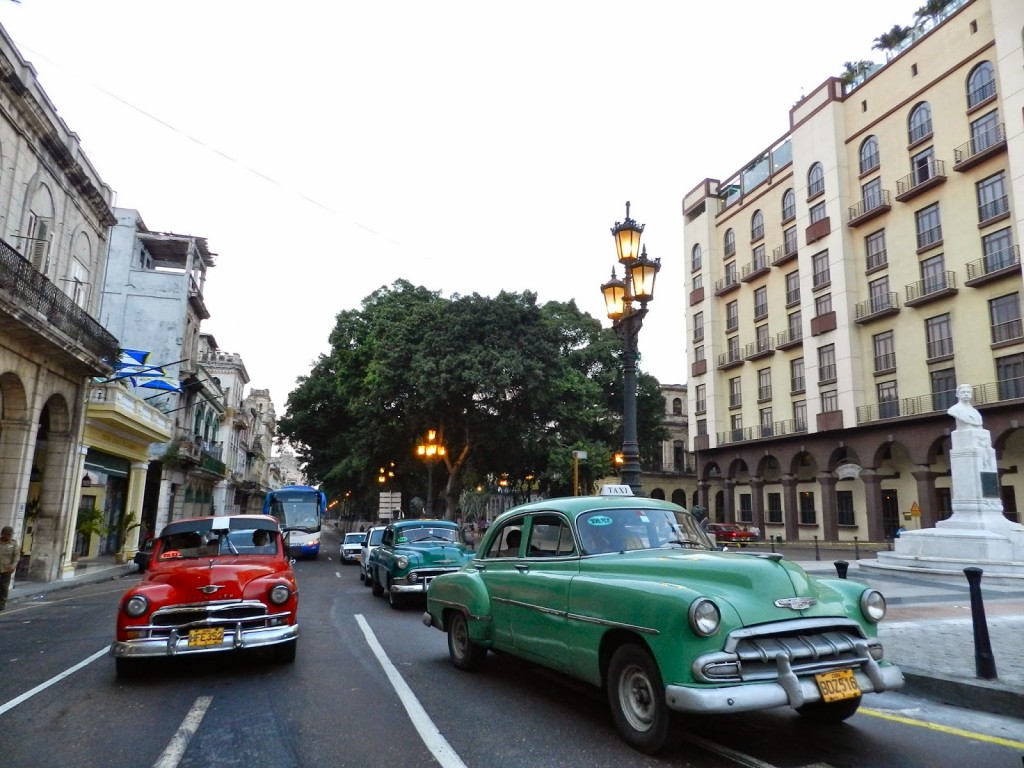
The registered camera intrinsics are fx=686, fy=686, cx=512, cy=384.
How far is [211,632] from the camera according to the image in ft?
23.0

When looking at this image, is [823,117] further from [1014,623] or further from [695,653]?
[695,653]

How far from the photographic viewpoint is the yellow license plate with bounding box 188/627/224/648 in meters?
6.92

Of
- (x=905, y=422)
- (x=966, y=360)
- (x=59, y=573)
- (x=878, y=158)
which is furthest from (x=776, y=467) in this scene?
(x=59, y=573)

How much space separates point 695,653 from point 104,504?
31414 mm

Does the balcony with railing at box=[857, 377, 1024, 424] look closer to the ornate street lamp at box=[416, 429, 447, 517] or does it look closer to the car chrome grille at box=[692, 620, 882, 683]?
the ornate street lamp at box=[416, 429, 447, 517]

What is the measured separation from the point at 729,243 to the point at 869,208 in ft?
41.1

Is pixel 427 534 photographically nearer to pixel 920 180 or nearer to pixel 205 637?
pixel 205 637

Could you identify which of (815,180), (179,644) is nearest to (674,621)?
(179,644)

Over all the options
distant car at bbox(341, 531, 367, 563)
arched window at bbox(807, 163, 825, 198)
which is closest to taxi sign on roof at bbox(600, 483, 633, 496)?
distant car at bbox(341, 531, 367, 563)

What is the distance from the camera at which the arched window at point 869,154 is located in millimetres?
37844

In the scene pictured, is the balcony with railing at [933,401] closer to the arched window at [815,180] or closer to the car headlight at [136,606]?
the arched window at [815,180]

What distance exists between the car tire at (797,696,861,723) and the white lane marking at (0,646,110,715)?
689cm

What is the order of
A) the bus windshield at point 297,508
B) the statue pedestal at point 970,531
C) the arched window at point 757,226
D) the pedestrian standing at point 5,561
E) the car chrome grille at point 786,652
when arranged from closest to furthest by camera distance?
the car chrome grille at point 786,652 → the pedestrian standing at point 5,561 → the statue pedestal at point 970,531 → the bus windshield at point 297,508 → the arched window at point 757,226

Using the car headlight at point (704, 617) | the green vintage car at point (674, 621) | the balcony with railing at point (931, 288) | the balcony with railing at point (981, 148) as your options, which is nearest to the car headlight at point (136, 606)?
the green vintage car at point (674, 621)
